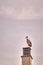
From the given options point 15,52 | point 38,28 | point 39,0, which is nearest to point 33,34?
point 38,28

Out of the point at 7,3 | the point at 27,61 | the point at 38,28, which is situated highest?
the point at 7,3

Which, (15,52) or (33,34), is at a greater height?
(33,34)

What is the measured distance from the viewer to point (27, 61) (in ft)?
14.5

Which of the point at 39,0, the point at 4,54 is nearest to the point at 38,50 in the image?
the point at 4,54

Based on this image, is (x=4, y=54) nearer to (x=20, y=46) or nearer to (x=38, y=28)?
(x=20, y=46)

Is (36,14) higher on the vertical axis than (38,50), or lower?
higher

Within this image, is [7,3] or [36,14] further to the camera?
[36,14]

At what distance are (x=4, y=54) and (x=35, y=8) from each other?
107 centimetres

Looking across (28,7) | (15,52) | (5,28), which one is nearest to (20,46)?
(15,52)

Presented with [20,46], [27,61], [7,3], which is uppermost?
[7,3]

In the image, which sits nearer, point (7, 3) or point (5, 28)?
point (7, 3)

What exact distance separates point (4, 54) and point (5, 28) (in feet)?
1.73

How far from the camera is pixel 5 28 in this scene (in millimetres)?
4836

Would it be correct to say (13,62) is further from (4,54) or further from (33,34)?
(33,34)
